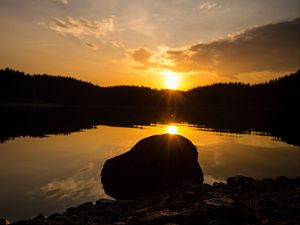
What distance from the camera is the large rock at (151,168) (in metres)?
14.5

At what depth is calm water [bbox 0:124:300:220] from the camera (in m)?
12.3

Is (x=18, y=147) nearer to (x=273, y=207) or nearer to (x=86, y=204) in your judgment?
(x=86, y=204)

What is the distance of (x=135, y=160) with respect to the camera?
605 inches

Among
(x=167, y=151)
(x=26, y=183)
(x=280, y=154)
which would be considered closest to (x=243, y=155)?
(x=280, y=154)

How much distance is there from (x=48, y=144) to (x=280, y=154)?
21001 millimetres

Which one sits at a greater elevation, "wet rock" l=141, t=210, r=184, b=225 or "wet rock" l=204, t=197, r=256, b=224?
"wet rock" l=204, t=197, r=256, b=224

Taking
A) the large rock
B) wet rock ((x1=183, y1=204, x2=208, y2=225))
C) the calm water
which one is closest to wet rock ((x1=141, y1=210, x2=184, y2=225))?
wet rock ((x1=183, y1=204, x2=208, y2=225))

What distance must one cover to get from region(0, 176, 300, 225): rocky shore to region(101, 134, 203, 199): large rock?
4.43ft

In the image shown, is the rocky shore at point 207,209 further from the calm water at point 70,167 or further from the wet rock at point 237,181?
the calm water at point 70,167

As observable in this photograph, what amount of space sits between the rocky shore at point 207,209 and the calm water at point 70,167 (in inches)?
85.0

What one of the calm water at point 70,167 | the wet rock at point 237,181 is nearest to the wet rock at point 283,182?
the wet rock at point 237,181

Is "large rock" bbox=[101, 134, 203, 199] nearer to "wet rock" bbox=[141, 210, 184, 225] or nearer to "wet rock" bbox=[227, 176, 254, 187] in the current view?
"wet rock" bbox=[227, 176, 254, 187]

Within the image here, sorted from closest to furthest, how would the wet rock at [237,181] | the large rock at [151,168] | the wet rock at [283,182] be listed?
1. the wet rock at [283,182]
2. the wet rock at [237,181]
3. the large rock at [151,168]

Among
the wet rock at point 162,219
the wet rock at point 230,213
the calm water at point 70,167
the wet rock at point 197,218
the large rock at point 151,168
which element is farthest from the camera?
the large rock at point 151,168
